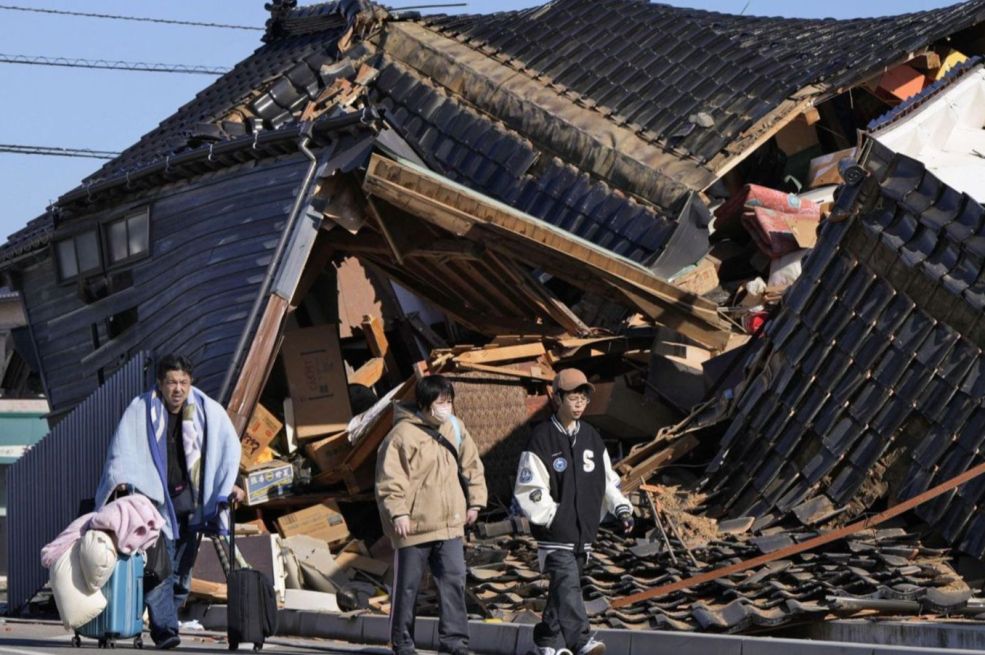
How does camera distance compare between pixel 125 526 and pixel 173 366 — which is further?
pixel 173 366

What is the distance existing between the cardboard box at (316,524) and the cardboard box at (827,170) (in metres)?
6.44

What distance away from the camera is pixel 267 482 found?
1600 centimetres

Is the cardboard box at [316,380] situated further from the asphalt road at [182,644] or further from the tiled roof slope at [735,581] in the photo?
the asphalt road at [182,644]

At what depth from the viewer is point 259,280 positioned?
52.3 ft

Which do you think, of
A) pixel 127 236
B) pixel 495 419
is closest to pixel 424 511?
pixel 495 419

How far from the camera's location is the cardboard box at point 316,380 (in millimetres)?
17156

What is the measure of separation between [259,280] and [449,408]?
644 cm

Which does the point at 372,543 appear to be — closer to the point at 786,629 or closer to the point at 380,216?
the point at 380,216

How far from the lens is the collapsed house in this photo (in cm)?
1282

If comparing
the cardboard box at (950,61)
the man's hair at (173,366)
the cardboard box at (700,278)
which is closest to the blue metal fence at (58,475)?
the man's hair at (173,366)

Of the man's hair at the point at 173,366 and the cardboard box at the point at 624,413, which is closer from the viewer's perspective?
the man's hair at the point at 173,366

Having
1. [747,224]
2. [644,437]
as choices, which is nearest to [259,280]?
[644,437]

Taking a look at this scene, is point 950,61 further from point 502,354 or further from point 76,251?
point 76,251

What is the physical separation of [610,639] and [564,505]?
120 cm
